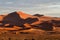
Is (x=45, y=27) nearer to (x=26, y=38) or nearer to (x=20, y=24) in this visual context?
(x=20, y=24)

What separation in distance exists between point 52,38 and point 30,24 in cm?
1584

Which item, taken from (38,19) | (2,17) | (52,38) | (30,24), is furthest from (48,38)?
(2,17)

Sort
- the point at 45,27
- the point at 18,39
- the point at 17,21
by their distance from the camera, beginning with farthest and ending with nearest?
1. the point at 17,21
2. the point at 45,27
3. the point at 18,39

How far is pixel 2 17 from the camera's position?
178 ft

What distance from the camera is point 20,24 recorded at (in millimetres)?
48781

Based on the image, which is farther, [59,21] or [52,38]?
[59,21]

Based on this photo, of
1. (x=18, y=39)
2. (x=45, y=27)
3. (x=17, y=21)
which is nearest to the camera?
(x=18, y=39)

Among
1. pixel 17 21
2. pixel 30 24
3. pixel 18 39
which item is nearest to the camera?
pixel 18 39

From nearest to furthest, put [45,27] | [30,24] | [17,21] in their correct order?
[45,27] → [30,24] → [17,21]

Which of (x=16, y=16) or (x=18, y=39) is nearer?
(x=18, y=39)

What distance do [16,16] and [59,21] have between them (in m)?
11.3

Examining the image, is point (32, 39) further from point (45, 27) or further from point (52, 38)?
point (45, 27)

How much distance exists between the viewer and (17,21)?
51156 mm

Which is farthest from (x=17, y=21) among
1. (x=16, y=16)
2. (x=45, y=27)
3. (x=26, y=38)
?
(x=26, y=38)
